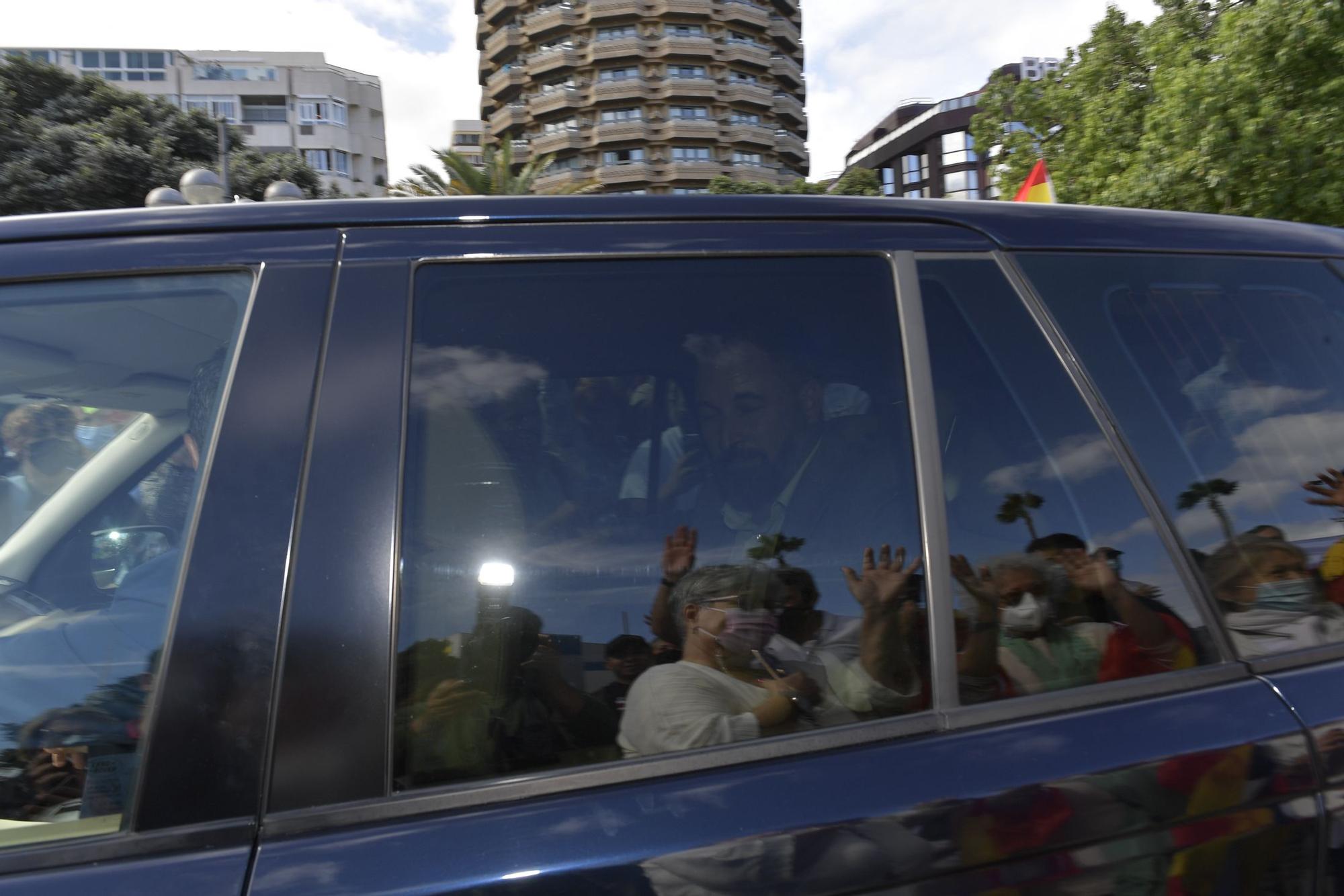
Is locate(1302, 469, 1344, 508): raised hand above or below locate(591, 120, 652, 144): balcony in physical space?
below

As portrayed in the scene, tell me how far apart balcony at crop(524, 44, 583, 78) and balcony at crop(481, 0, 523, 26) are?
450cm

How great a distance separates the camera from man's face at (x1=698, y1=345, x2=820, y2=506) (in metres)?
1.29

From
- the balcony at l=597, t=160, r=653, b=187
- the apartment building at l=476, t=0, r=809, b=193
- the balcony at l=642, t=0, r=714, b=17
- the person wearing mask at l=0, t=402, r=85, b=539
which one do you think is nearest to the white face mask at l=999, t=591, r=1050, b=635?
the person wearing mask at l=0, t=402, r=85, b=539

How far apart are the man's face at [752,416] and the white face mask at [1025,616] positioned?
0.34 metres

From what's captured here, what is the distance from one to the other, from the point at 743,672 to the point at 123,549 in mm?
779

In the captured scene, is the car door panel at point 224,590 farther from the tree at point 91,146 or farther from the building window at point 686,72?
the building window at point 686,72

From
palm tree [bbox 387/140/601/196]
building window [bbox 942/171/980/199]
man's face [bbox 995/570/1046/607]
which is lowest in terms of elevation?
man's face [bbox 995/570/1046/607]

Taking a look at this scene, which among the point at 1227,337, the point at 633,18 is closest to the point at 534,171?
the point at 1227,337

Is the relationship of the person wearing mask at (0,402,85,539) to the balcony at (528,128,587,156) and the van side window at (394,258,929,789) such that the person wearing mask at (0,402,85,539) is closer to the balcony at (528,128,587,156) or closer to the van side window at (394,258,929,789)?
the van side window at (394,258,929,789)

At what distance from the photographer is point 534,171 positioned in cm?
3064

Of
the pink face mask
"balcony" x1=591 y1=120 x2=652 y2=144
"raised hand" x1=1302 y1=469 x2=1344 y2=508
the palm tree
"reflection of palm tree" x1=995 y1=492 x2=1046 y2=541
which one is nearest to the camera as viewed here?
the pink face mask

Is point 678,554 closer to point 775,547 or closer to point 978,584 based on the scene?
point 775,547

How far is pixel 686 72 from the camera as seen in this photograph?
225 ft

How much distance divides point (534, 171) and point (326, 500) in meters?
31.0
